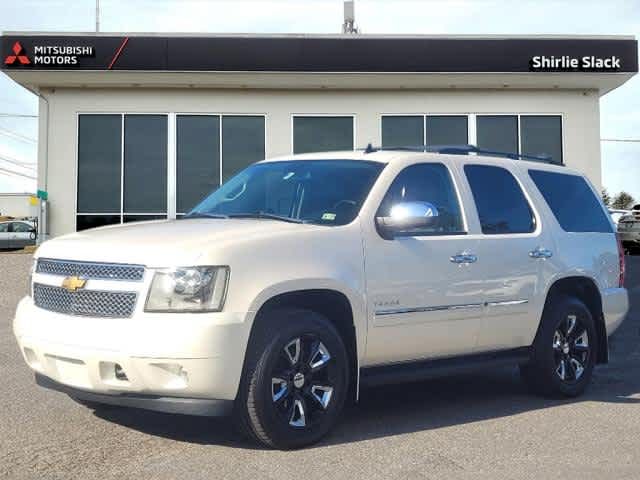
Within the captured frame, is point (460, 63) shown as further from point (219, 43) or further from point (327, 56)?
point (219, 43)

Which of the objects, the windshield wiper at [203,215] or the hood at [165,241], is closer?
the hood at [165,241]

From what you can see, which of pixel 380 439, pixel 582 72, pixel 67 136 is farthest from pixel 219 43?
pixel 380 439

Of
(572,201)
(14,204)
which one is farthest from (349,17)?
(14,204)

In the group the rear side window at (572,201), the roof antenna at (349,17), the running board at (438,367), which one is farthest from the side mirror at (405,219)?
the roof antenna at (349,17)

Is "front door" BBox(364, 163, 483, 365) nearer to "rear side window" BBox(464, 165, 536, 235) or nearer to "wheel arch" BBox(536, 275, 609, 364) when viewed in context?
"rear side window" BBox(464, 165, 536, 235)

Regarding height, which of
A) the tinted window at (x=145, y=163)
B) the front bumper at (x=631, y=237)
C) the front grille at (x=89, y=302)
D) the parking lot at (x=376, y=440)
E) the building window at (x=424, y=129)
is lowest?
the parking lot at (x=376, y=440)

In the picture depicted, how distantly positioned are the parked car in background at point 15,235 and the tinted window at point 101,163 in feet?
27.4

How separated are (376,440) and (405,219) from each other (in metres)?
1.49

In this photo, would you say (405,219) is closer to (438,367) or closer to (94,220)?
(438,367)

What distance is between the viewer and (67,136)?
20.6 meters

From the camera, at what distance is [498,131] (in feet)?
70.0

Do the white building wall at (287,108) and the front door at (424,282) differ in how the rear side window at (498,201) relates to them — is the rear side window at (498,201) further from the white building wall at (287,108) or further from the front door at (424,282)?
the white building wall at (287,108)

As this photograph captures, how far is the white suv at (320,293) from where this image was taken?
178 inches

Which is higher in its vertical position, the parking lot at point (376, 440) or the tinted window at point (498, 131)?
the tinted window at point (498, 131)
